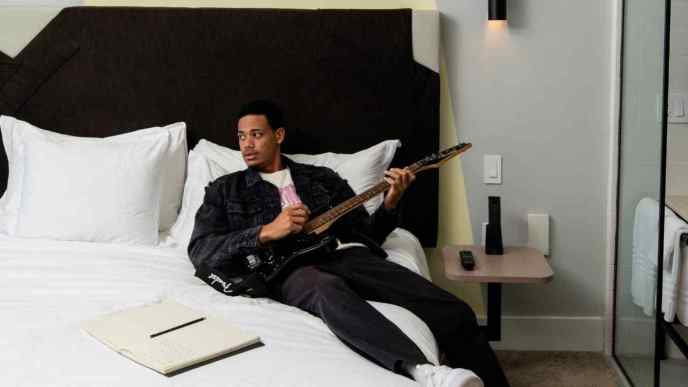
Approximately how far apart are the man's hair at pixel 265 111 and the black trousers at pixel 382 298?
538mm

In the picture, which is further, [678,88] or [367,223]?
[367,223]

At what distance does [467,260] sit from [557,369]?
605mm

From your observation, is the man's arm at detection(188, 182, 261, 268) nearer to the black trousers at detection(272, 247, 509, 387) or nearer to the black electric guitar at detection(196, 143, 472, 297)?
the black electric guitar at detection(196, 143, 472, 297)

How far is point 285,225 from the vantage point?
2.48 meters

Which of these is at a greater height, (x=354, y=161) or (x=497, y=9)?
(x=497, y=9)

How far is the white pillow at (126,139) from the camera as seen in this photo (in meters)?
3.12

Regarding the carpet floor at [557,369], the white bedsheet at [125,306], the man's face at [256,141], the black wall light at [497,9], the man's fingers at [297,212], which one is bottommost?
the carpet floor at [557,369]

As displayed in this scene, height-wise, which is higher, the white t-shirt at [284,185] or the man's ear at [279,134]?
the man's ear at [279,134]

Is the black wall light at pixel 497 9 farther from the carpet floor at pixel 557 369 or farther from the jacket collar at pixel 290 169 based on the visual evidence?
the carpet floor at pixel 557 369

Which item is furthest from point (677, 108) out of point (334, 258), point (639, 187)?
point (334, 258)

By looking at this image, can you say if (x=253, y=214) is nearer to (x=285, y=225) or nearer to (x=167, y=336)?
(x=285, y=225)

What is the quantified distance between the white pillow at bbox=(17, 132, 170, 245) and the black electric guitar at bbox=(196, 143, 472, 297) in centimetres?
54

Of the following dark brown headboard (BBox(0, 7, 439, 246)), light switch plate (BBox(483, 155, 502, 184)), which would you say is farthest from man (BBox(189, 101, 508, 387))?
light switch plate (BBox(483, 155, 502, 184))

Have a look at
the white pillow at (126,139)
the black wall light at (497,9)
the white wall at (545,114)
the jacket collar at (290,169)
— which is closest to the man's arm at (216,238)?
the jacket collar at (290,169)
